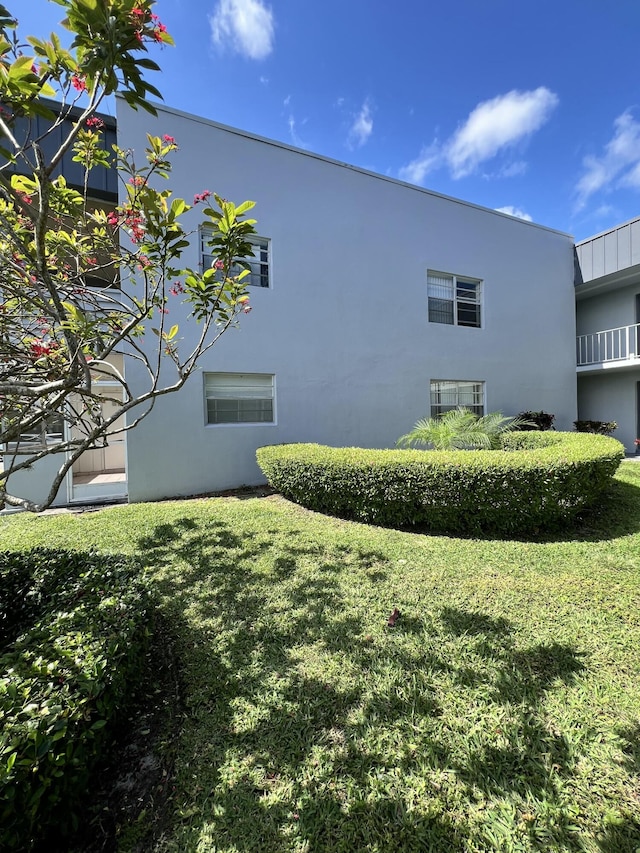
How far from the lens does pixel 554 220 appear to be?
11.4 m

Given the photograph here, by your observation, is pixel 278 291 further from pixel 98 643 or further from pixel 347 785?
pixel 347 785

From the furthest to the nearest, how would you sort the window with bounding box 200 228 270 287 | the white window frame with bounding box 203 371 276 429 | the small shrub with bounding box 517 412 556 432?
the small shrub with bounding box 517 412 556 432 → the window with bounding box 200 228 270 287 → the white window frame with bounding box 203 371 276 429

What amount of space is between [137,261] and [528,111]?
33.7ft

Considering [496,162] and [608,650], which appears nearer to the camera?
[608,650]

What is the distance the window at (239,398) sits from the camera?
756 centimetres

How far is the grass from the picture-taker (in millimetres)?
1550

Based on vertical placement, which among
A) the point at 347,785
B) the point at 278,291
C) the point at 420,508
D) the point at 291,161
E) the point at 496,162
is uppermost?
the point at 496,162

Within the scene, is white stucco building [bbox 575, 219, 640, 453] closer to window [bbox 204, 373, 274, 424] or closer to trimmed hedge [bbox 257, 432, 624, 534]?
trimmed hedge [bbox 257, 432, 624, 534]

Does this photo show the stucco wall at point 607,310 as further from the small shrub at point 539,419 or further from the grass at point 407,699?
the grass at point 407,699

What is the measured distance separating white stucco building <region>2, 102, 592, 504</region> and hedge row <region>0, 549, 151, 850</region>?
4.68 meters

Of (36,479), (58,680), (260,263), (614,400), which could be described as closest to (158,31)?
(58,680)

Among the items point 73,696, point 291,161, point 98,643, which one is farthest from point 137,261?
point 291,161

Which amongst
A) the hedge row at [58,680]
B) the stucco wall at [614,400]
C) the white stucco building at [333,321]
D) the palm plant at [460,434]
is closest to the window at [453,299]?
the white stucco building at [333,321]

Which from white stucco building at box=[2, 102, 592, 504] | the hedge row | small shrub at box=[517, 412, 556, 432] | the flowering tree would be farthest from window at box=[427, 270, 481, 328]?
the hedge row
